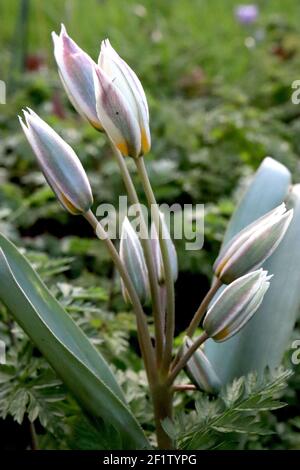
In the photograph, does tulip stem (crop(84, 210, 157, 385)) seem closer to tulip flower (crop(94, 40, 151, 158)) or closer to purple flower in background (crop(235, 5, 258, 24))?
tulip flower (crop(94, 40, 151, 158))

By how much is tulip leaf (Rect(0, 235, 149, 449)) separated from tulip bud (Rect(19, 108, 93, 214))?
0.08m

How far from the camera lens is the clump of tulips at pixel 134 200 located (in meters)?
0.67

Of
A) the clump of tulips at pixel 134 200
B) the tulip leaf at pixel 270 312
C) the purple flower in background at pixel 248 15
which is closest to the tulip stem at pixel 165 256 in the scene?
the clump of tulips at pixel 134 200

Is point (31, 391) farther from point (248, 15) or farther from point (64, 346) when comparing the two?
point (248, 15)

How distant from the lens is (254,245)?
0.69 metres

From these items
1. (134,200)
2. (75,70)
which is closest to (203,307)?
(134,200)

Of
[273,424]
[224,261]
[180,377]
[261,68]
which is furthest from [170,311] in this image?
[261,68]

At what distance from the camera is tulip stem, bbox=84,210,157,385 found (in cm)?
72

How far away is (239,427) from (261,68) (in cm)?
170

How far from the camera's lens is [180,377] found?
0.89m

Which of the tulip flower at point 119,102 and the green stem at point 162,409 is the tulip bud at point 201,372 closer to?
the green stem at point 162,409

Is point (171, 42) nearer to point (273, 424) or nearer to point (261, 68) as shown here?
point (261, 68)

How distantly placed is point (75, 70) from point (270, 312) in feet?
1.07
